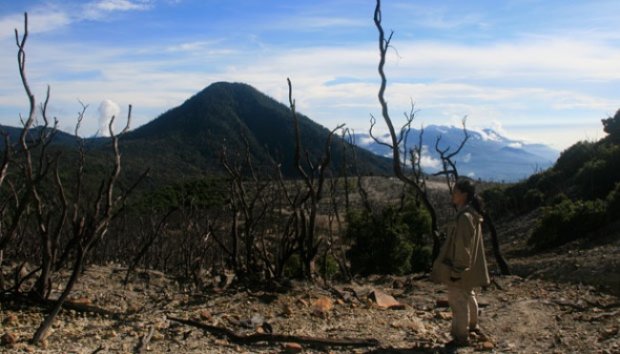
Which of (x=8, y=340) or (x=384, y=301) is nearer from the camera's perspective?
(x=8, y=340)

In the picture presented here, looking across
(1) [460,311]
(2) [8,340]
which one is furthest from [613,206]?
(2) [8,340]

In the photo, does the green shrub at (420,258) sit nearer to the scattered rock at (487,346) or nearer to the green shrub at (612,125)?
the scattered rock at (487,346)

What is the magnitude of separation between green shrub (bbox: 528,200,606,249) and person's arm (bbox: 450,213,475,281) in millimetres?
12200

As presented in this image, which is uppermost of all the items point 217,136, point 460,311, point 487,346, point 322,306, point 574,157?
point 217,136

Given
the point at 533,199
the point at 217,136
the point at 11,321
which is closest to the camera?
the point at 11,321

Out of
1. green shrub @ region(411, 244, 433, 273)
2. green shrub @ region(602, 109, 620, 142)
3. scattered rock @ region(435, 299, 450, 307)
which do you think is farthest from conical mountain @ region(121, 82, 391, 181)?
scattered rock @ region(435, 299, 450, 307)

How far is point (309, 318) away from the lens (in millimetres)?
6863

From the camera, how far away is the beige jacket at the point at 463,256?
5777 mm

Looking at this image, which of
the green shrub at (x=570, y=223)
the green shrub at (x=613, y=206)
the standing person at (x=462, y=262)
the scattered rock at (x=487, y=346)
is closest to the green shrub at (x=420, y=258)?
the green shrub at (x=570, y=223)

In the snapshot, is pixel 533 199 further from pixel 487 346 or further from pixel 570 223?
pixel 487 346

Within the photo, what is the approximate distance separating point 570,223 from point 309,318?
41.0ft

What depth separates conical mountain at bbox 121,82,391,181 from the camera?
66.4 m

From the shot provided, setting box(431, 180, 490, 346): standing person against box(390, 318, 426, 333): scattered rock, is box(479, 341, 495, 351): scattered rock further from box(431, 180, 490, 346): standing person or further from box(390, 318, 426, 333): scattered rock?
box(390, 318, 426, 333): scattered rock

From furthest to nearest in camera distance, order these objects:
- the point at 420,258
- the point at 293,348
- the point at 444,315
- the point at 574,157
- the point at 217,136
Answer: the point at 217,136 → the point at 574,157 → the point at 420,258 → the point at 444,315 → the point at 293,348
